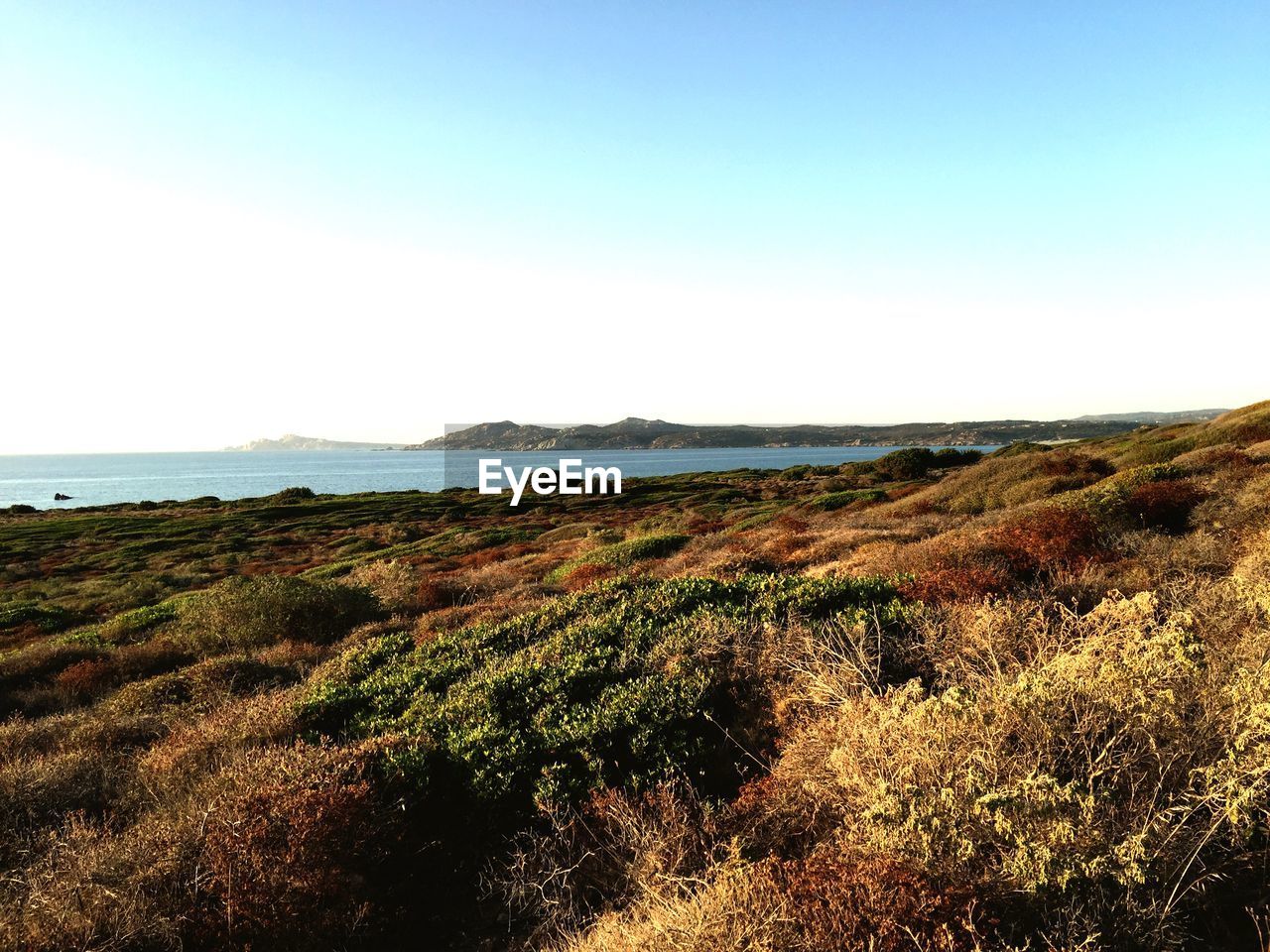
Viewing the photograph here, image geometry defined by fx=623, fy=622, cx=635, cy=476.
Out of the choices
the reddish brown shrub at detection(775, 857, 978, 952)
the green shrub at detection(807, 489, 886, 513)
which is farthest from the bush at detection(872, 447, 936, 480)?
the reddish brown shrub at detection(775, 857, 978, 952)

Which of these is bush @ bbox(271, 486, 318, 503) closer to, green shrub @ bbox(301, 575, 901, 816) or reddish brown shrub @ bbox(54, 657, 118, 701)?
reddish brown shrub @ bbox(54, 657, 118, 701)

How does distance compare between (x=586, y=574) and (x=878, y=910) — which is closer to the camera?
(x=878, y=910)

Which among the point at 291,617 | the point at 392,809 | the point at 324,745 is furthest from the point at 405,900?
the point at 291,617

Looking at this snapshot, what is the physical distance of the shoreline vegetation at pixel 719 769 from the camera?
3.64m

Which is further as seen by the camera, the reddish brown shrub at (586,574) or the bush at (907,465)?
the bush at (907,465)

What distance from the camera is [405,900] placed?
511 cm

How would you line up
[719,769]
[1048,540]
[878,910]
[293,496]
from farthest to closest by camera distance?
[293,496] → [1048,540] → [719,769] → [878,910]

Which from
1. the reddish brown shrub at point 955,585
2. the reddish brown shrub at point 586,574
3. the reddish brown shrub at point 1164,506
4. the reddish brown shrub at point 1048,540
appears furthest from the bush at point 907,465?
the reddish brown shrub at point 955,585

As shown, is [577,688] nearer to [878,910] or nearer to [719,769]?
[719,769]

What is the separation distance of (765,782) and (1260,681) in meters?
3.60

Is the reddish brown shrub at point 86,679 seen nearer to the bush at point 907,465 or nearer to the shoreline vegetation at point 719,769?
the shoreline vegetation at point 719,769

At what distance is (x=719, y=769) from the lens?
20.6 feet

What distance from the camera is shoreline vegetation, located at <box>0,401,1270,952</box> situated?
3.64m

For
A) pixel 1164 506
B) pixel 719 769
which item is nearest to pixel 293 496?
pixel 719 769
